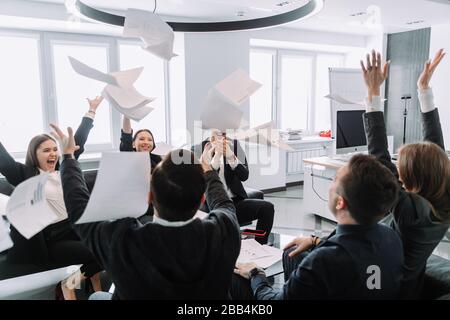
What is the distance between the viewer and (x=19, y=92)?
380cm

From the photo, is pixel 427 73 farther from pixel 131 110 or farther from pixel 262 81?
pixel 262 81

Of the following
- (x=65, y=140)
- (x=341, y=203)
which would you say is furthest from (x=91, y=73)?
(x=341, y=203)

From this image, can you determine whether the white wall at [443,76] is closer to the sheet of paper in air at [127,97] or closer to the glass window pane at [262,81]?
the glass window pane at [262,81]

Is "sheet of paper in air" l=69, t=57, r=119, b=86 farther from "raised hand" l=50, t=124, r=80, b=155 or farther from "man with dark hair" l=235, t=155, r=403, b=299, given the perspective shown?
"man with dark hair" l=235, t=155, r=403, b=299

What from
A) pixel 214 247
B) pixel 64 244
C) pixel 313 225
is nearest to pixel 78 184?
pixel 214 247

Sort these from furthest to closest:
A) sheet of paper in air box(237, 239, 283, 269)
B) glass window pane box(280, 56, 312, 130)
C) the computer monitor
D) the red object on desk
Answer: the red object on desk
glass window pane box(280, 56, 312, 130)
the computer monitor
sheet of paper in air box(237, 239, 283, 269)

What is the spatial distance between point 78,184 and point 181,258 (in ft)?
1.26

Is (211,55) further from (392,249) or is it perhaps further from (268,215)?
(392,249)

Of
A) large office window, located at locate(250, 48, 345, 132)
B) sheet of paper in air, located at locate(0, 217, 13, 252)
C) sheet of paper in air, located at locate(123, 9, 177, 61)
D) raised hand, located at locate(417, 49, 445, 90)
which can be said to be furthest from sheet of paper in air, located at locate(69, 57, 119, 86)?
large office window, located at locate(250, 48, 345, 132)

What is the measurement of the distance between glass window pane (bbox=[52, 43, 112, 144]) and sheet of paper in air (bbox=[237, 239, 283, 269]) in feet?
9.31

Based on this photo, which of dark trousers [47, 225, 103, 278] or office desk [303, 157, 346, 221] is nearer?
dark trousers [47, 225, 103, 278]

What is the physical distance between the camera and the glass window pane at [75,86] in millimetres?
3947

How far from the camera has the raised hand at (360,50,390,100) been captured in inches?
49.9
